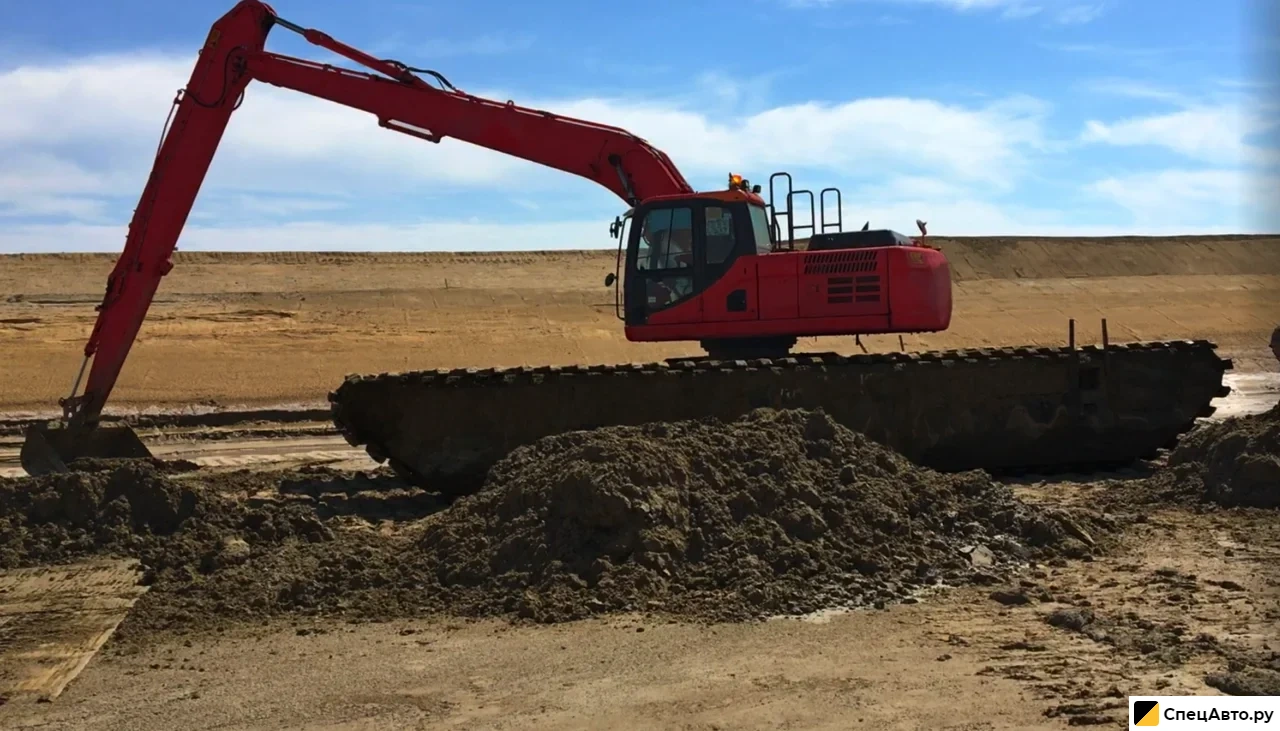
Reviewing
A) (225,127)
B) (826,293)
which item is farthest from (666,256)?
(225,127)

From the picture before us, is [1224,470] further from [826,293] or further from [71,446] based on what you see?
[71,446]

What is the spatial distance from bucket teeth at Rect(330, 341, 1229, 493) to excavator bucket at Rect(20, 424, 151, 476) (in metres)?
2.46

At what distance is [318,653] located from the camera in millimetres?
6551

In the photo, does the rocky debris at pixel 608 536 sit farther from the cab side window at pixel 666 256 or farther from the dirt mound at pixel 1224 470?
the cab side window at pixel 666 256

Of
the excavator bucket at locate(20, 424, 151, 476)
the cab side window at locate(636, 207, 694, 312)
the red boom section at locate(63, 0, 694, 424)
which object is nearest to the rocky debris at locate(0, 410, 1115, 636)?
the excavator bucket at locate(20, 424, 151, 476)

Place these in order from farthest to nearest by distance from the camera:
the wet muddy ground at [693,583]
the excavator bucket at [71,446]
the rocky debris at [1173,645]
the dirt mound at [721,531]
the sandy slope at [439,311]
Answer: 1. the sandy slope at [439,311]
2. the excavator bucket at [71,446]
3. the dirt mound at [721,531]
4. the wet muddy ground at [693,583]
5. the rocky debris at [1173,645]

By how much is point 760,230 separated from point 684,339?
1.24 m

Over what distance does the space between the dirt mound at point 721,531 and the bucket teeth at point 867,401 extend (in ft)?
6.69

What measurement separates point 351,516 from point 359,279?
23.3 metres

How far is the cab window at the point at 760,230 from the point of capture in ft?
39.0

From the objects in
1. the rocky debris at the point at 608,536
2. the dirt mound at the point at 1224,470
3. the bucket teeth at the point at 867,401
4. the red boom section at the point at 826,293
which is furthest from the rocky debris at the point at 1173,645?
the red boom section at the point at 826,293

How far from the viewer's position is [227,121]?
12359 mm

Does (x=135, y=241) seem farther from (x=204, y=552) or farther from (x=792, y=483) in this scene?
(x=792, y=483)

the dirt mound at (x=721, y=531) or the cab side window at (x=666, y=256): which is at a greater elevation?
the cab side window at (x=666, y=256)
